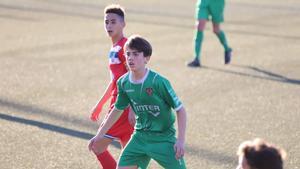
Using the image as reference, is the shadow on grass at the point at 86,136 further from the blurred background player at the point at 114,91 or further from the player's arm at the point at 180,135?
the player's arm at the point at 180,135

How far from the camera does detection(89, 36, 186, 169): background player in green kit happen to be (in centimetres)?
491

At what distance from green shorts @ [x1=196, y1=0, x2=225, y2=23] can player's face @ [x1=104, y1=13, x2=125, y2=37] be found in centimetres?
589

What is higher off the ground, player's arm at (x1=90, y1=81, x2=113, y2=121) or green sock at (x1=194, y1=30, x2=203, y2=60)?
player's arm at (x1=90, y1=81, x2=113, y2=121)

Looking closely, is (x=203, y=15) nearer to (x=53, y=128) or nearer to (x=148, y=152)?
(x=53, y=128)

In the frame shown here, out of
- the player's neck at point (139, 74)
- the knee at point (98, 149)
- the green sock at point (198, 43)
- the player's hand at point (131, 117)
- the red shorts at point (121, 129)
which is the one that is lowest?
the green sock at point (198, 43)

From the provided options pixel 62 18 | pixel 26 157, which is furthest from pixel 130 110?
pixel 62 18

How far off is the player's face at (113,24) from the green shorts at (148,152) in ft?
3.55

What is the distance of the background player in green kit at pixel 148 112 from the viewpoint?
16.1 feet

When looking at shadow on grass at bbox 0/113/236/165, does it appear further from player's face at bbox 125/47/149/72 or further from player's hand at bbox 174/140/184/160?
player's face at bbox 125/47/149/72

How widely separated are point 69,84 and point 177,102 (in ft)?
18.0

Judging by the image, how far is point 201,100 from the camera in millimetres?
9188

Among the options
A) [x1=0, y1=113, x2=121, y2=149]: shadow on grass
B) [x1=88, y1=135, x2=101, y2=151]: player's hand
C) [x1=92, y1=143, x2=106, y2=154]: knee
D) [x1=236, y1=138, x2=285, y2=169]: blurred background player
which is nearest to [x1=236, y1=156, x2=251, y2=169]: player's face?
[x1=236, y1=138, x2=285, y2=169]: blurred background player

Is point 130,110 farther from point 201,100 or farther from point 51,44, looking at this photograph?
point 51,44

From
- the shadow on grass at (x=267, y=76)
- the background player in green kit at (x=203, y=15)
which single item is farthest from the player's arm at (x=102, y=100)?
the background player in green kit at (x=203, y=15)
